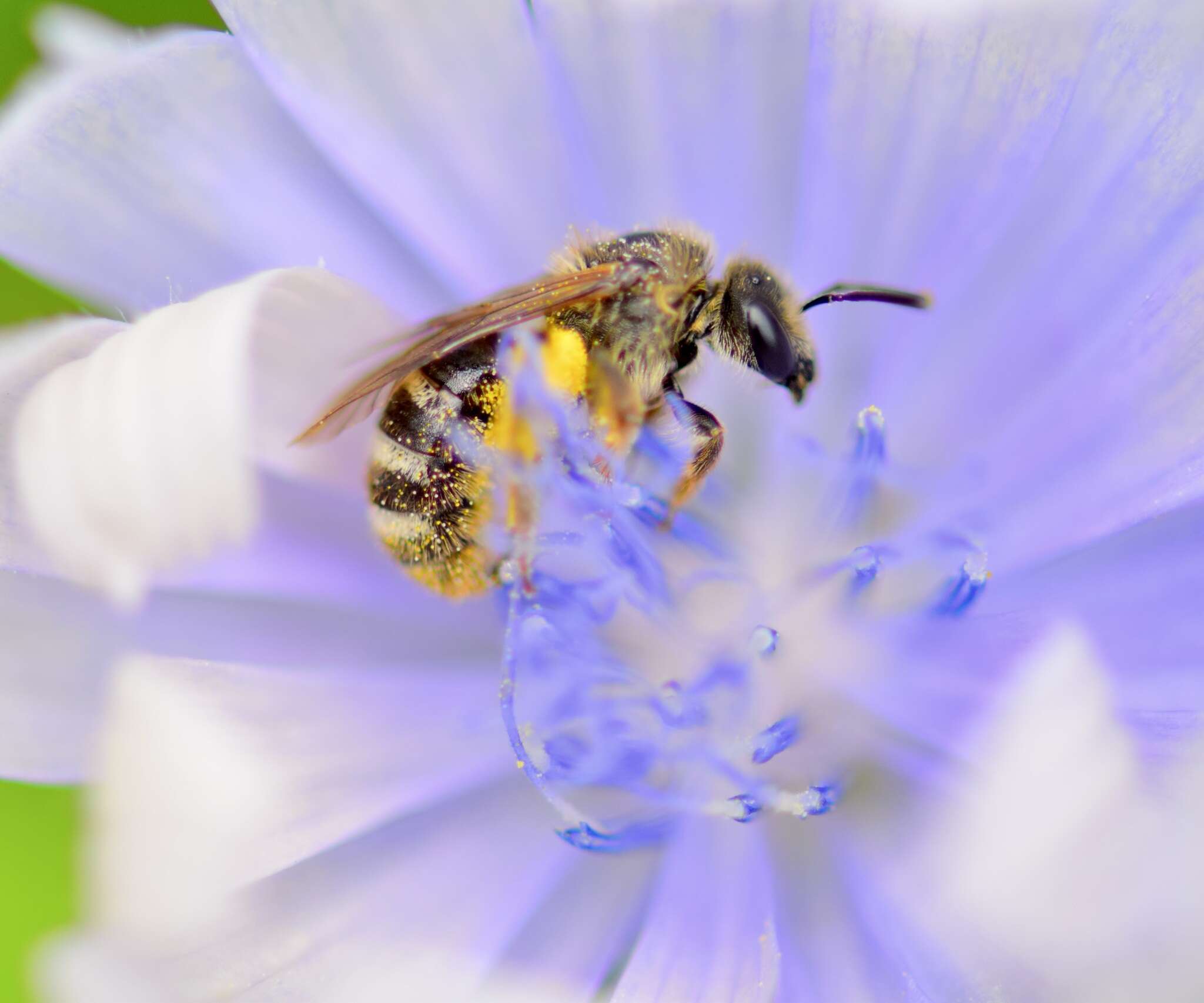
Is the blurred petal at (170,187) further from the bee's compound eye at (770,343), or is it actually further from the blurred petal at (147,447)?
the bee's compound eye at (770,343)

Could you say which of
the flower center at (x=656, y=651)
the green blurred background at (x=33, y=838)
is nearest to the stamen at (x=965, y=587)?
the flower center at (x=656, y=651)

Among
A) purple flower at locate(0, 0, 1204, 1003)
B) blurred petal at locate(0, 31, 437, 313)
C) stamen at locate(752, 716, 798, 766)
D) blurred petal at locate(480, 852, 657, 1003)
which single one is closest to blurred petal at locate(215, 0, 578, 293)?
purple flower at locate(0, 0, 1204, 1003)

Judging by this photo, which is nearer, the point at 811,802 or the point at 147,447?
the point at 147,447

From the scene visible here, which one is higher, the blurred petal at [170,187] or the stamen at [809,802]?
the blurred petal at [170,187]

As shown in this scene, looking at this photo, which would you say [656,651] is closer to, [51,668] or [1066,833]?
[51,668]

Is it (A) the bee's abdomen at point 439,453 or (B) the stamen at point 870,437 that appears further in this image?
(B) the stamen at point 870,437

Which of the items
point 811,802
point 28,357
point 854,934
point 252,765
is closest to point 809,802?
point 811,802

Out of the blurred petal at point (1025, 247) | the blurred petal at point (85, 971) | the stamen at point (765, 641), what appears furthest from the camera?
the stamen at point (765, 641)

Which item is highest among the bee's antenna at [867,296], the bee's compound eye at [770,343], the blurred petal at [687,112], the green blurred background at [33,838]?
the blurred petal at [687,112]
